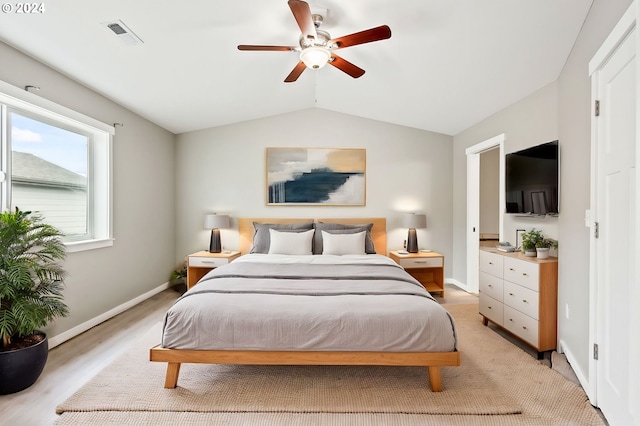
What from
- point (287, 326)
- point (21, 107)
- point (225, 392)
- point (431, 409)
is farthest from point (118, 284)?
point (431, 409)

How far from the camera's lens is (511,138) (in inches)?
138

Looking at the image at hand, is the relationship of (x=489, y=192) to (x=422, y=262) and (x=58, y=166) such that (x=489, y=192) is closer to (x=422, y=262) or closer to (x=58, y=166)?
(x=422, y=262)

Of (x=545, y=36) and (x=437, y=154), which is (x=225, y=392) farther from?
(x=437, y=154)

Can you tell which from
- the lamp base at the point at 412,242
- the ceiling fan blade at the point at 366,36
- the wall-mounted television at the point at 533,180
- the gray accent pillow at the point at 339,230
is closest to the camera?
the ceiling fan blade at the point at 366,36

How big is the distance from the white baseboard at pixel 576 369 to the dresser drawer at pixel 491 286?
601 mm

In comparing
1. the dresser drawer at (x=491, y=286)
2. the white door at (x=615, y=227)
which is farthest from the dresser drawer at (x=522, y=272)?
the white door at (x=615, y=227)

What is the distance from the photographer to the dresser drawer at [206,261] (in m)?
4.25

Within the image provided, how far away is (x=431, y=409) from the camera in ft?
6.31

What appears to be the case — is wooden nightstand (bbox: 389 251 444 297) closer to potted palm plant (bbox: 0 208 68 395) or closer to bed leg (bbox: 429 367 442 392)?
bed leg (bbox: 429 367 442 392)

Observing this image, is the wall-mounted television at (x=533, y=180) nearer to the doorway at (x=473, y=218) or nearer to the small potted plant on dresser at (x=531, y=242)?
the small potted plant on dresser at (x=531, y=242)

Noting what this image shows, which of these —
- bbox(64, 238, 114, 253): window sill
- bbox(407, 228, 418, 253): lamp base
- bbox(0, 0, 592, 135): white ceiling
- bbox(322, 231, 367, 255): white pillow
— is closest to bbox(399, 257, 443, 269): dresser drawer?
bbox(407, 228, 418, 253): lamp base

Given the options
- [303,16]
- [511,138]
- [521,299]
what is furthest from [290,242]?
[511,138]

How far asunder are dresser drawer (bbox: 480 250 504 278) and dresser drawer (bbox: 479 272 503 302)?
0.15 feet

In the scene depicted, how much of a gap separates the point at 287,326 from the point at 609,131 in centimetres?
221
